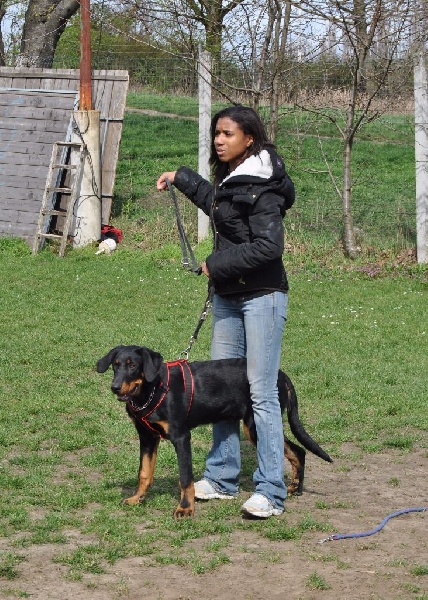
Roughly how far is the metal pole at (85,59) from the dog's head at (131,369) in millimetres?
10266

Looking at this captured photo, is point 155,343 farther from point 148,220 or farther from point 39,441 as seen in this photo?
point 148,220

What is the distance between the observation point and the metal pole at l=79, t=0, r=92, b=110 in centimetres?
1448

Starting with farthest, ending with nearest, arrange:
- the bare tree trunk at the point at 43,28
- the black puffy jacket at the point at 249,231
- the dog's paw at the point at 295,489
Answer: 1. the bare tree trunk at the point at 43,28
2. the dog's paw at the point at 295,489
3. the black puffy jacket at the point at 249,231

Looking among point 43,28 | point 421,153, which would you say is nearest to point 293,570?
point 421,153

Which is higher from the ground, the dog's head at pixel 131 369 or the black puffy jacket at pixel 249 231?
the black puffy jacket at pixel 249 231

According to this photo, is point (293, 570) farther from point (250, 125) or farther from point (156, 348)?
point (156, 348)

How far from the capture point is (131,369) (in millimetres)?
5074

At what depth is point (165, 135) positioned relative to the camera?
20.8 metres

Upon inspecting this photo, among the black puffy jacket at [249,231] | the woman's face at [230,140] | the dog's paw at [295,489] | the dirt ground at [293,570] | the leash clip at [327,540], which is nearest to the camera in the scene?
the dirt ground at [293,570]

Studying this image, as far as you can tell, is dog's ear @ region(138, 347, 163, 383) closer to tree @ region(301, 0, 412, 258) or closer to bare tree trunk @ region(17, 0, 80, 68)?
tree @ region(301, 0, 412, 258)

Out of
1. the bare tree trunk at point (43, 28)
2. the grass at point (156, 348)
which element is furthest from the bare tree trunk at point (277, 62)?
the bare tree trunk at point (43, 28)

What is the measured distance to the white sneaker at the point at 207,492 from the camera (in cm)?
554

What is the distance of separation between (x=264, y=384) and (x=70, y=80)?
455 inches

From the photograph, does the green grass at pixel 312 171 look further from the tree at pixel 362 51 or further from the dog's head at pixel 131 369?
the dog's head at pixel 131 369
